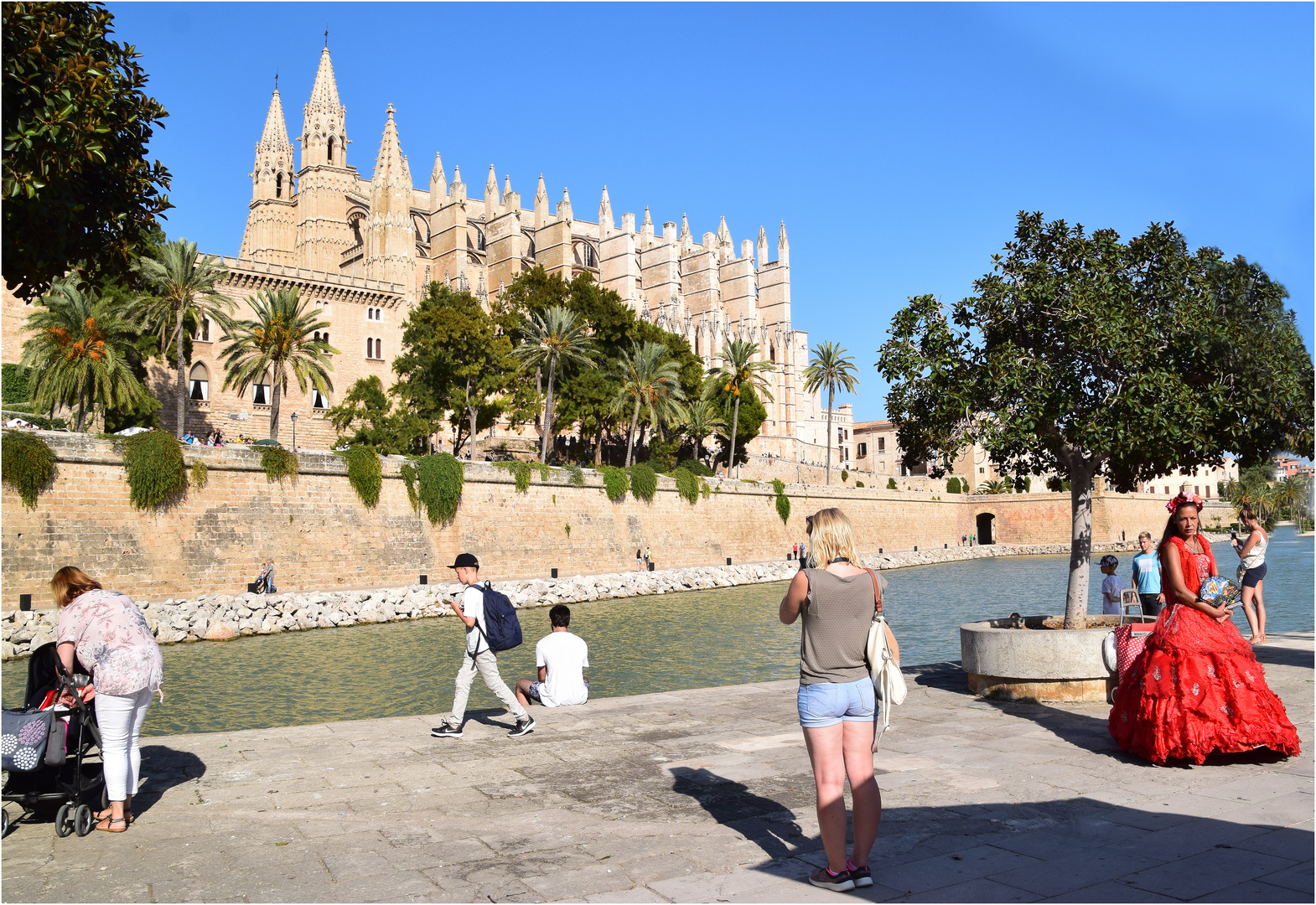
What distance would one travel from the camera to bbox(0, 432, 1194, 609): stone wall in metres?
22.6

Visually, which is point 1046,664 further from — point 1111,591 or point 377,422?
point 377,422

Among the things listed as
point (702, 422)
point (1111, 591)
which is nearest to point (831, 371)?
point (702, 422)

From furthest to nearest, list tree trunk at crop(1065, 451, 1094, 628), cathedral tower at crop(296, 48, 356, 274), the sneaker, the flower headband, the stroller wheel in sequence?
cathedral tower at crop(296, 48, 356, 274) → tree trunk at crop(1065, 451, 1094, 628) → the flower headband → the stroller wheel → the sneaker

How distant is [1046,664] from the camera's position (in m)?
8.12

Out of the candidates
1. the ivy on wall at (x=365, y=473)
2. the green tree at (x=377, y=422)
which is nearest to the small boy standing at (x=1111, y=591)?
the ivy on wall at (x=365, y=473)

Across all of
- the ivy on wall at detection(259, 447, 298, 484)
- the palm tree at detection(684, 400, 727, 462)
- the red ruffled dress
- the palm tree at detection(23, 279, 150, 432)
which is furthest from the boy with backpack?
the palm tree at detection(684, 400, 727, 462)

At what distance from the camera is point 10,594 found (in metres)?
21.1

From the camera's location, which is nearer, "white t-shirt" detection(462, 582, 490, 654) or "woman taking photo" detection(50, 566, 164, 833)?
"woman taking photo" detection(50, 566, 164, 833)

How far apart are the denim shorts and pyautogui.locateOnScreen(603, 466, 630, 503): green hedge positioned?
3255 cm

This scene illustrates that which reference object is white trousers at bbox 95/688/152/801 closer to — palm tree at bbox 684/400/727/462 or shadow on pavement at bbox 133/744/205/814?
shadow on pavement at bbox 133/744/205/814

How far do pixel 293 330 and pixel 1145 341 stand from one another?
33.0 metres

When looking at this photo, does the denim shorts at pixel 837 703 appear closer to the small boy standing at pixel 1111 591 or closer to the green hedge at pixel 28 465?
the small boy standing at pixel 1111 591

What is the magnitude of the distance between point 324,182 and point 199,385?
19516 mm

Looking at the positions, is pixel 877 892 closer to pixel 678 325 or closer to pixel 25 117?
pixel 25 117
